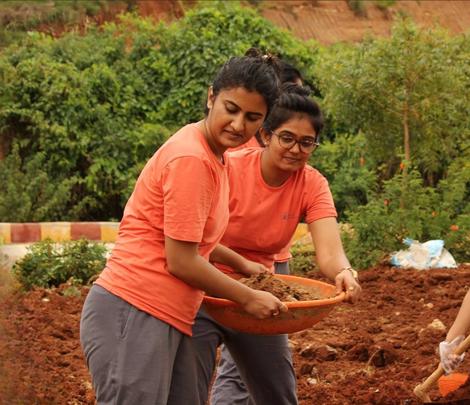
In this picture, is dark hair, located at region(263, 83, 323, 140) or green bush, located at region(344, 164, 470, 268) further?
green bush, located at region(344, 164, 470, 268)

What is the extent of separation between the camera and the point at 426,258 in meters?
8.84

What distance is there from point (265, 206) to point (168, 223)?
0.92 m

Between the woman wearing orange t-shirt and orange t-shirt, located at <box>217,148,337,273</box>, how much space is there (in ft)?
2.04

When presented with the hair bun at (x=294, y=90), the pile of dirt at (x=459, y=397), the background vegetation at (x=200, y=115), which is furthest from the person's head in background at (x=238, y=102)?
the background vegetation at (x=200, y=115)

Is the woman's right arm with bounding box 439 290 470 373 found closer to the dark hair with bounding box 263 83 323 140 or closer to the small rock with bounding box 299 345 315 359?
the dark hair with bounding box 263 83 323 140

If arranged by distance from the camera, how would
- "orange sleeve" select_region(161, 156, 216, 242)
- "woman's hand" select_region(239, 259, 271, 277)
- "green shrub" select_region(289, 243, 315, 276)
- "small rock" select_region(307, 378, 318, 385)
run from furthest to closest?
1. "green shrub" select_region(289, 243, 315, 276)
2. "small rock" select_region(307, 378, 318, 385)
3. "woman's hand" select_region(239, 259, 271, 277)
4. "orange sleeve" select_region(161, 156, 216, 242)

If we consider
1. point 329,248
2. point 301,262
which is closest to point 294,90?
point 329,248

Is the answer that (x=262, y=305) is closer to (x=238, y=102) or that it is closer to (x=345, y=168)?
(x=238, y=102)

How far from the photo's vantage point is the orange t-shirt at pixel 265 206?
155 inches

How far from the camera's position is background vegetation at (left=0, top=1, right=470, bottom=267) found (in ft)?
31.0

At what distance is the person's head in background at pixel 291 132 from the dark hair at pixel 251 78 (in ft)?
1.96

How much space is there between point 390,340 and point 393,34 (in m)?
4.10

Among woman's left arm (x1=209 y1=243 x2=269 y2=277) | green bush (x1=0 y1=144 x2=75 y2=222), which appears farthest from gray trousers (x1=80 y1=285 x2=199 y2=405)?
green bush (x1=0 y1=144 x2=75 y2=222)

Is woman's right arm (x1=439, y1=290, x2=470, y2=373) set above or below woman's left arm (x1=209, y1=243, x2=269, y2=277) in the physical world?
below
